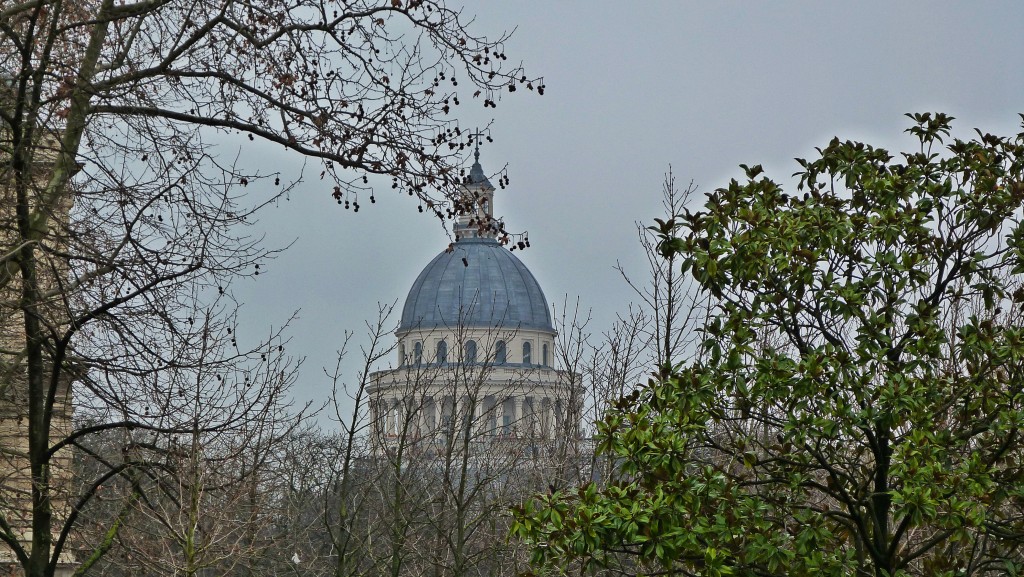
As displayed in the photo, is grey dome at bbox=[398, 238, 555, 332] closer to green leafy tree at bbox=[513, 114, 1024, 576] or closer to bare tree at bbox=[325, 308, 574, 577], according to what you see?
bare tree at bbox=[325, 308, 574, 577]

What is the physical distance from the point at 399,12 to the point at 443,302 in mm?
93920

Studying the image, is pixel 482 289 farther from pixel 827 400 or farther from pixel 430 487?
pixel 827 400

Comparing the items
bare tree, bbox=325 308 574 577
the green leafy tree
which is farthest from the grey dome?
the green leafy tree

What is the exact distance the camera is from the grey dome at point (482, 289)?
102 metres

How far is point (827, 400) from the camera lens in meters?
7.96

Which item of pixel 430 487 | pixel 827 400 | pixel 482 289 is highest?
pixel 482 289

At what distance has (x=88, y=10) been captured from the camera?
28.7 ft

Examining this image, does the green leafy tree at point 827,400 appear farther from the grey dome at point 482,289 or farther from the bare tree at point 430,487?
the grey dome at point 482,289

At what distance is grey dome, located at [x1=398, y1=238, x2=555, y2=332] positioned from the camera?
102m

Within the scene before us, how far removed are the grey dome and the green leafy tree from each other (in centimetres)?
9108

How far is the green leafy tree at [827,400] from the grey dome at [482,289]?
3586 inches

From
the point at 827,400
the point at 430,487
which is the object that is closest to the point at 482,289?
the point at 430,487

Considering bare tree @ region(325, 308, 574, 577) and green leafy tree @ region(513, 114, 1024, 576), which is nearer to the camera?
green leafy tree @ region(513, 114, 1024, 576)

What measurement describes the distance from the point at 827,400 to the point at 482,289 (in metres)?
95.5
